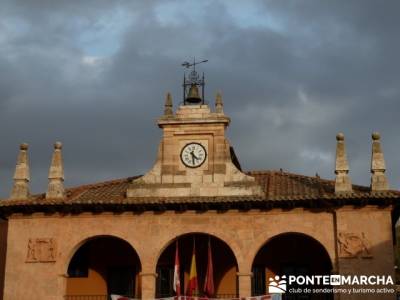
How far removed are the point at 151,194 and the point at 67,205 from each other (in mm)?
3014

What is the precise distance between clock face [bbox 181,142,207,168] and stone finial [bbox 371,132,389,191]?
6063 mm

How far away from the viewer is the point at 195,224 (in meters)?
25.2

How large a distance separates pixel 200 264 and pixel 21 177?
7552 millimetres

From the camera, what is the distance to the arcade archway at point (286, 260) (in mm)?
27156

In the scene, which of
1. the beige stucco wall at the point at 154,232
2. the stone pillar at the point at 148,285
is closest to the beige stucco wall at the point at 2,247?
the beige stucco wall at the point at 154,232

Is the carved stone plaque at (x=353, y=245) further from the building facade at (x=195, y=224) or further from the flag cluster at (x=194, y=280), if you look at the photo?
the flag cluster at (x=194, y=280)

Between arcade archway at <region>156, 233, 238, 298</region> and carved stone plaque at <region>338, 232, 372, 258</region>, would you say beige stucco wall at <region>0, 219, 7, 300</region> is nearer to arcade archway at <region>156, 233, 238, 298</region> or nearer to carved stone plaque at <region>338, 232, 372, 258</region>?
arcade archway at <region>156, 233, 238, 298</region>

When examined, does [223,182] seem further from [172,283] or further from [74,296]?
[74,296]

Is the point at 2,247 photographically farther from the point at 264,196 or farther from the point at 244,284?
the point at 264,196

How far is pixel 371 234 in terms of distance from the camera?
24141 millimetres

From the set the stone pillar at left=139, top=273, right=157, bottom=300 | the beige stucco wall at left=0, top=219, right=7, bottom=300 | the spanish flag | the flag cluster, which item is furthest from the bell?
the beige stucco wall at left=0, top=219, right=7, bottom=300

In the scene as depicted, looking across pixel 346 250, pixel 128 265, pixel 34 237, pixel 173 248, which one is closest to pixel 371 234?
pixel 346 250

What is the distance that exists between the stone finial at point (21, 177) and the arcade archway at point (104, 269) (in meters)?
3.19

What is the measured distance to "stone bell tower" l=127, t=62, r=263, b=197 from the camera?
25.7m
